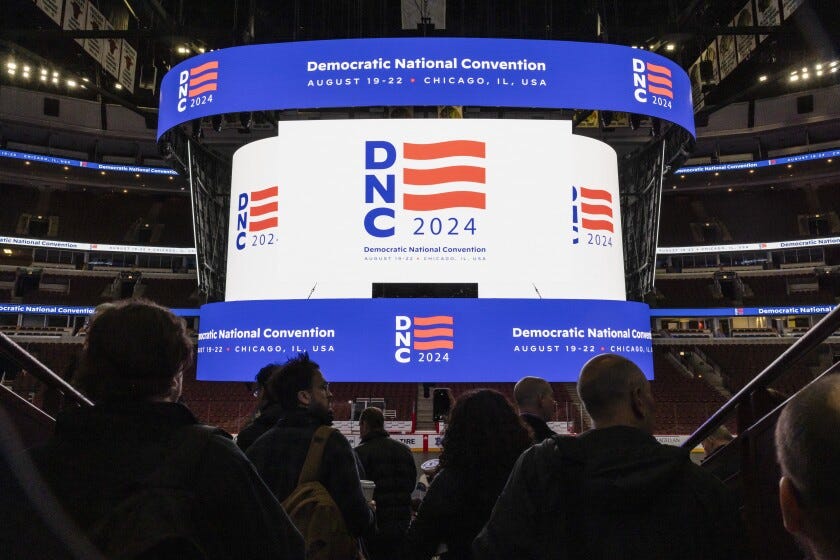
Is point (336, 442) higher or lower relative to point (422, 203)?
lower

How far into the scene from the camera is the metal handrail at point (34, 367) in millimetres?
2467

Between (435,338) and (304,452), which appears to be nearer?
(304,452)

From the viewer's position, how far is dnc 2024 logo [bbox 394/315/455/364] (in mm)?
9438

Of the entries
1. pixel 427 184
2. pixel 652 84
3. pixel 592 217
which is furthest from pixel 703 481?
pixel 652 84

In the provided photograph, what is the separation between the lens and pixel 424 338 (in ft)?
31.0

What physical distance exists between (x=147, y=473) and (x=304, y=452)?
1.30 m

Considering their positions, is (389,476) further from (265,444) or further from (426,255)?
(426,255)

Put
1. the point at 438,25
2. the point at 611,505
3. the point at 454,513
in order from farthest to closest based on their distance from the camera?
the point at 438,25
the point at 454,513
the point at 611,505

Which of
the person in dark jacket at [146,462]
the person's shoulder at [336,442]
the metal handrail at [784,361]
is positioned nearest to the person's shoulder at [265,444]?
the person's shoulder at [336,442]

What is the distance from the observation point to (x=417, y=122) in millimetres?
10453

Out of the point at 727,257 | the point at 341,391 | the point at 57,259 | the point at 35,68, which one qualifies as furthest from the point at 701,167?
the point at 57,259

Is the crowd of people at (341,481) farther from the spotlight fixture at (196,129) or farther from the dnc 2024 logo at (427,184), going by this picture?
the spotlight fixture at (196,129)

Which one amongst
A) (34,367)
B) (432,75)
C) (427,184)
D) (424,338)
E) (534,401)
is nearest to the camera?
(34,367)

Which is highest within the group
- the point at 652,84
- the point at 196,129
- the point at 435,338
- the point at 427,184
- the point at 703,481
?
the point at 652,84
